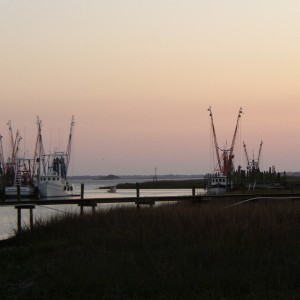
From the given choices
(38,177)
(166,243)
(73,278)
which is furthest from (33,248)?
(38,177)

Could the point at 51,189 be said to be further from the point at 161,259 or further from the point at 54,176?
the point at 161,259

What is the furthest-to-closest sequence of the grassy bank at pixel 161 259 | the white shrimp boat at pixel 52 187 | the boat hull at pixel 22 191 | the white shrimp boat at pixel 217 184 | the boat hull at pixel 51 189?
the white shrimp boat at pixel 52 187 < the boat hull at pixel 51 189 < the boat hull at pixel 22 191 < the white shrimp boat at pixel 217 184 < the grassy bank at pixel 161 259

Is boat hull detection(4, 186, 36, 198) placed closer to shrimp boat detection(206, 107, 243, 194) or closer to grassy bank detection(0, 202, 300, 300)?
shrimp boat detection(206, 107, 243, 194)

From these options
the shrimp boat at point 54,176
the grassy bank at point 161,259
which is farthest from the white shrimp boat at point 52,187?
the grassy bank at point 161,259

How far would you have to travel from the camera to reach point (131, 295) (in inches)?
438

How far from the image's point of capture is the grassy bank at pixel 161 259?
1134cm

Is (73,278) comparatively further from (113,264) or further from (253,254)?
(253,254)

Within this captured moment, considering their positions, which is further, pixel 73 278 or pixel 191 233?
pixel 191 233

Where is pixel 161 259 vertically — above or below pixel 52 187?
below

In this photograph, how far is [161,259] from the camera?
13.3 meters

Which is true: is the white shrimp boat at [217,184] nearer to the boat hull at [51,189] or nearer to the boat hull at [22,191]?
the boat hull at [51,189]

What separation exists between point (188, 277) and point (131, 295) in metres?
1.32

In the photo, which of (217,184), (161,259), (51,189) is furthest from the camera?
(51,189)

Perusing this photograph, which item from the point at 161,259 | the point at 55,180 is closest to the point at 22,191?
the point at 55,180
